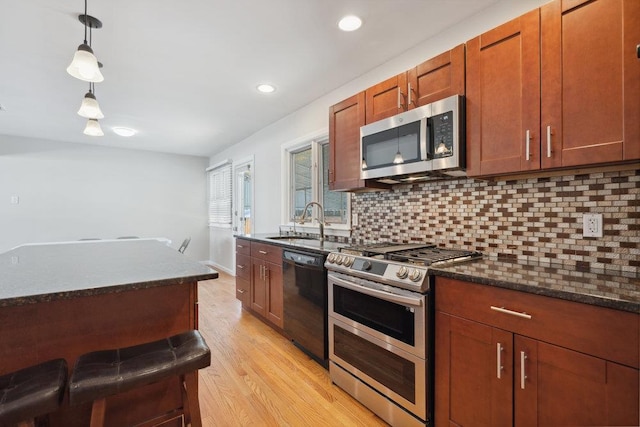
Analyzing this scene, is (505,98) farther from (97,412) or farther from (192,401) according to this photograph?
(97,412)

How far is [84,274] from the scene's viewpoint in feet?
4.53

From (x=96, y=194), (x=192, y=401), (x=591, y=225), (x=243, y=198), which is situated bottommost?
(x=192, y=401)

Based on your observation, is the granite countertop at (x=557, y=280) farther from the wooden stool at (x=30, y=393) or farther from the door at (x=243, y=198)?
the door at (x=243, y=198)

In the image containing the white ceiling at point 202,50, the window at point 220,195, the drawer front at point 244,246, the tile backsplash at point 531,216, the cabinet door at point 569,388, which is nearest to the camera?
the cabinet door at point 569,388

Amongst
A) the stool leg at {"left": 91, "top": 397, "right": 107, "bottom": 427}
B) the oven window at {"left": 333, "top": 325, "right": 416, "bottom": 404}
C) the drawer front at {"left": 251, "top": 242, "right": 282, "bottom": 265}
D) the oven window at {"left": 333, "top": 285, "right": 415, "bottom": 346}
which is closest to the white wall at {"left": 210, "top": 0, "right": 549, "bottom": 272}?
the drawer front at {"left": 251, "top": 242, "right": 282, "bottom": 265}

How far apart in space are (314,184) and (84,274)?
2.42m

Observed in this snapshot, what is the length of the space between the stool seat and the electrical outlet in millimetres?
1901

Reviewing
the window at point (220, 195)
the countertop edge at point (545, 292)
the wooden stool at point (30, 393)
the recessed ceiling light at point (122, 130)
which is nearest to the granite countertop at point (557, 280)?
the countertop edge at point (545, 292)

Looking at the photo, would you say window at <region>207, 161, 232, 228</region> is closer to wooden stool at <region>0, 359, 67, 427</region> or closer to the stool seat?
the stool seat

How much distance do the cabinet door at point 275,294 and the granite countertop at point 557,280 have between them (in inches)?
68.0

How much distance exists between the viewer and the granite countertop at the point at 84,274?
111cm

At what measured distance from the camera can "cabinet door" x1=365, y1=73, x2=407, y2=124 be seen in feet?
6.79

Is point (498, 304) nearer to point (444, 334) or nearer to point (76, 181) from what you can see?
point (444, 334)

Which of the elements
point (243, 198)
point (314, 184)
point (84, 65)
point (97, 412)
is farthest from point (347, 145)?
point (243, 198)
